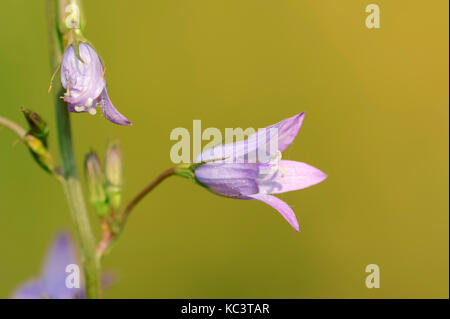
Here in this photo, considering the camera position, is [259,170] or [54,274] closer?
[259,170]

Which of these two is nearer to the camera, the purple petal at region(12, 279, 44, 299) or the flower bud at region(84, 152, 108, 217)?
the flower bud at region(84, 152, 108, 217)

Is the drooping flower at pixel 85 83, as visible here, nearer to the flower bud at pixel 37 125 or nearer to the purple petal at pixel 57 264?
the flower bud at pixel 37 125

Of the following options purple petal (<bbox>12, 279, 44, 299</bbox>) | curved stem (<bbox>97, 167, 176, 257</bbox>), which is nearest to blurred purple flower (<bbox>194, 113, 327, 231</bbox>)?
curved stem (<bbox>97, 167, 176, 257</bbox>)

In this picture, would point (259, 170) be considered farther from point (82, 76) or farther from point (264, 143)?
point (82, 76)

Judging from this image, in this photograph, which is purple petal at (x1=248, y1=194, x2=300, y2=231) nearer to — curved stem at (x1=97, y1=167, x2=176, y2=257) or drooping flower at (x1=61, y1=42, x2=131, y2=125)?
curved stem at (x1=97, y1=167, x2=176, y2=257)

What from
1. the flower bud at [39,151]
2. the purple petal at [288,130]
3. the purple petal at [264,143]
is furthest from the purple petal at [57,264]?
the purple petal at [288,130]

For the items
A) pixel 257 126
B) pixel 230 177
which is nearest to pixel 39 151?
pixel 230 177
